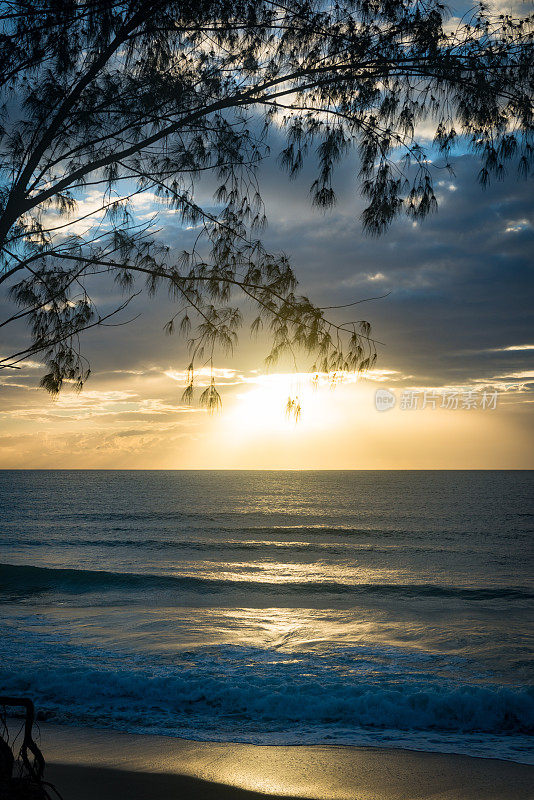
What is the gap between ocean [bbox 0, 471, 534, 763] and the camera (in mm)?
8227

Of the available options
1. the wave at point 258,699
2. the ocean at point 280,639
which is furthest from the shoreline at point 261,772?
the wave at point 258,699

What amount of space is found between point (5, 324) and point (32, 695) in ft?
21.7

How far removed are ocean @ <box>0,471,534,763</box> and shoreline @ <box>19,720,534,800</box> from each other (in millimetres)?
533

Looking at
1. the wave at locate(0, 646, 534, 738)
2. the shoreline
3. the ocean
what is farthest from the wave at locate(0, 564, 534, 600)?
the shoreline

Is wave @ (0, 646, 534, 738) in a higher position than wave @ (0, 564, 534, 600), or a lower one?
higher

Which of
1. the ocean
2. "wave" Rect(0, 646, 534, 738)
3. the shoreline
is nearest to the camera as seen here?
the shoreline

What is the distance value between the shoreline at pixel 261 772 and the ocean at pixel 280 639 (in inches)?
21.0

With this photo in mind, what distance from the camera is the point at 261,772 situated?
6074mm

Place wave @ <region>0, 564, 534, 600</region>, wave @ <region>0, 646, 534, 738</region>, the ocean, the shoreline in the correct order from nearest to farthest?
1. the shoreline
2. wave @ <region>0, 646, 534, 738</region>
3. the ocean
4. wave @ <region>0, 564, 534, 600</region>

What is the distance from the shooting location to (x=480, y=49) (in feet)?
19.8

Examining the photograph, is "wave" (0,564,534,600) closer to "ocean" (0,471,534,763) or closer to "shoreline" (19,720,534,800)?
"ocean" (0,471,534,763)

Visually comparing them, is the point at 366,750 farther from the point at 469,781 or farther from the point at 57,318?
the point at 57,318

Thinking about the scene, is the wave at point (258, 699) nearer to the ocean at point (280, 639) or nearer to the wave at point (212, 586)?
the ocean at point (280, 639)

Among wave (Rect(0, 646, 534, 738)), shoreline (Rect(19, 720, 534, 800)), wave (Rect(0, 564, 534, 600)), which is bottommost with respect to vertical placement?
wave (Rect(0, 564, 534, 600))
